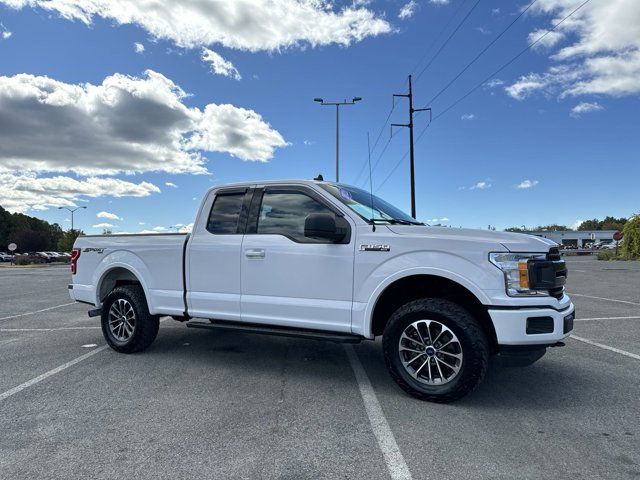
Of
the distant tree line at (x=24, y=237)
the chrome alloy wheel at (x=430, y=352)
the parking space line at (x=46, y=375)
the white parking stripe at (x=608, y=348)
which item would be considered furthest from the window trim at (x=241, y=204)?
the distant tree line at (x=24, y=237)

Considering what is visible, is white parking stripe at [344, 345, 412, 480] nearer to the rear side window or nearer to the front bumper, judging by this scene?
the front bumper

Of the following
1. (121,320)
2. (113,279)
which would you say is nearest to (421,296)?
(121,320)

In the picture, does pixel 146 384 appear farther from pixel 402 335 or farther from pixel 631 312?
pixel 631 312

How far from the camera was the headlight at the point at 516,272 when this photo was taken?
3.76 m

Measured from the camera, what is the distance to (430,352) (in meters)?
3.97

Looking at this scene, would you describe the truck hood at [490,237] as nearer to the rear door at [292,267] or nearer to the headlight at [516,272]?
the headlight at [516,272]

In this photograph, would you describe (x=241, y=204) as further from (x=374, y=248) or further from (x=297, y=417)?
(x=297, y=417)

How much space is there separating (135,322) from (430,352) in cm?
373

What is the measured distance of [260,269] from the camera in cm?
477

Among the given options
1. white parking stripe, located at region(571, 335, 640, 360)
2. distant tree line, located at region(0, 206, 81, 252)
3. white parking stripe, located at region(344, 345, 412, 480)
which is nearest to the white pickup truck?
white parking stripe, located at region(344, 345, 412, 480)

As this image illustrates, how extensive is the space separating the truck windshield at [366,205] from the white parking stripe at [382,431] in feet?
5.44

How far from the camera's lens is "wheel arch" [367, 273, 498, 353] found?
4.07 m

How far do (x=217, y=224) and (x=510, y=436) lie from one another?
367 centimetres

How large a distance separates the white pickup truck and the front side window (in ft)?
0.04
